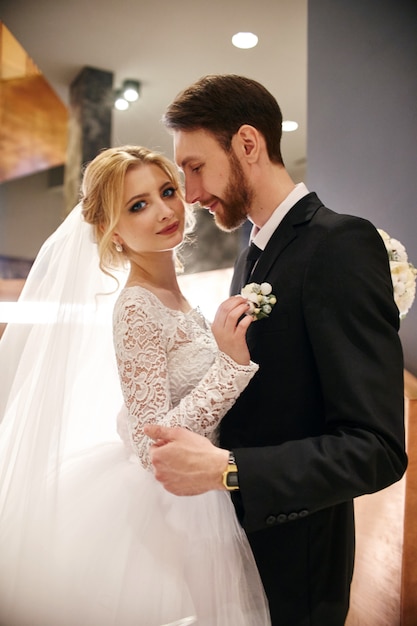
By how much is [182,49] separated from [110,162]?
8.52 ft

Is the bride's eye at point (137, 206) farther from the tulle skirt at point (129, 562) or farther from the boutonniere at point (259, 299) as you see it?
the tulle skirt at point (129, 562)

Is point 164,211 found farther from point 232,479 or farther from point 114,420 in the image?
point 232,479

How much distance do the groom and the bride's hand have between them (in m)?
0.10

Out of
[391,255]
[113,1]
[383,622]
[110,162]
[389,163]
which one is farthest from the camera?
[113,1]

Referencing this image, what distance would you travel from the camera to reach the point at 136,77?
151 inches

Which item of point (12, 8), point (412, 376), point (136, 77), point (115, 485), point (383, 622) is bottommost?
point (383, 622)

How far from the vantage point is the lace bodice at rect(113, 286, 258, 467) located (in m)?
1.02

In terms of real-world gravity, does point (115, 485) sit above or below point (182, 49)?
below

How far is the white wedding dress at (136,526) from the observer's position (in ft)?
3.45

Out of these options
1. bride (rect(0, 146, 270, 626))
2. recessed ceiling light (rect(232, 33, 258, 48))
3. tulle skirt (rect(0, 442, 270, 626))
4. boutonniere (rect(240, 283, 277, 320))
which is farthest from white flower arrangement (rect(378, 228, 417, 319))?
recessed ceiling light (rect(232, 33, 258, 48))

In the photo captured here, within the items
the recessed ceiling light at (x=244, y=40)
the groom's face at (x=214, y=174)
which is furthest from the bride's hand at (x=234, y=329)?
the recessed ceiling light at (x=244, y=40)

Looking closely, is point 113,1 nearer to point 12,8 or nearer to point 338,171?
point 12,8

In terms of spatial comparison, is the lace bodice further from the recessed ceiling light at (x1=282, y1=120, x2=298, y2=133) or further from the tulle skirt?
the recessed ceiling light at (x1=282, y1=120, x2=298, y2=133)

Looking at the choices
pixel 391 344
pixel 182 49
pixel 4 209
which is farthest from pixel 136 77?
pixel 391 344
